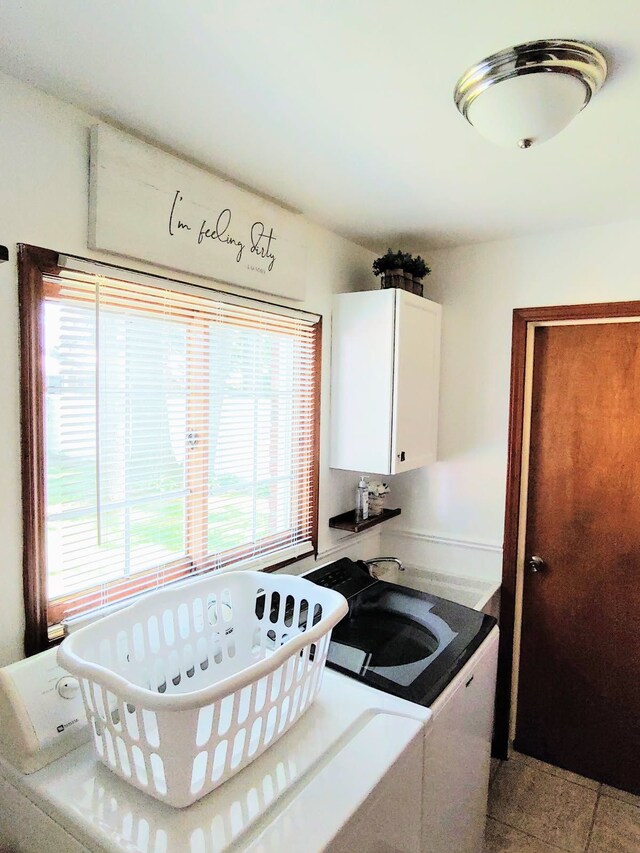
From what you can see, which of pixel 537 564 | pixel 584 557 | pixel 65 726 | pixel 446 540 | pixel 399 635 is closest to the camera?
pixel 65 726

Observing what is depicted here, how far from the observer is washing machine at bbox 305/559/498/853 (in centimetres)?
134

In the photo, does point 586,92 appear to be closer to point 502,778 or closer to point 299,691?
point 299,691

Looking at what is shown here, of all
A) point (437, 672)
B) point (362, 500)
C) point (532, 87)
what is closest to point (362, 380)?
point (362, 500)

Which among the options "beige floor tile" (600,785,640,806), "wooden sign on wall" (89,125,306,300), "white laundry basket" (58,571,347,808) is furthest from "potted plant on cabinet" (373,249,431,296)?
"beige floor tile" (600,785,640,806)

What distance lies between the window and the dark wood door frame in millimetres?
934

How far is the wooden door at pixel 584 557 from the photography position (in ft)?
6.90

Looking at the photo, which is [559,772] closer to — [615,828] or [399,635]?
[615,828]

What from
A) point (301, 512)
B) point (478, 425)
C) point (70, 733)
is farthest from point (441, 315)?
point (70, 733)

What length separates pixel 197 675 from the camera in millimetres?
1354

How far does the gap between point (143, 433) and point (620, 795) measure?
7.92 feet

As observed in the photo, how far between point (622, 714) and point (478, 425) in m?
1.33

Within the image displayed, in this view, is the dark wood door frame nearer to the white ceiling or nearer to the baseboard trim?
the baseboard trim

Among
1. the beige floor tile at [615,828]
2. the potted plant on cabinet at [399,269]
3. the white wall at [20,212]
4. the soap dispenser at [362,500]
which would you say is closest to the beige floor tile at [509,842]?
the beige floor tile at [615,828]

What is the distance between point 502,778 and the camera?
2.24 meters
